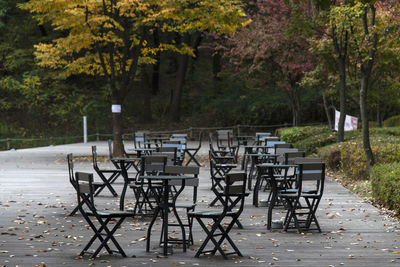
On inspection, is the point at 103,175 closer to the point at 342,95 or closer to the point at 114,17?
the point at 342,95

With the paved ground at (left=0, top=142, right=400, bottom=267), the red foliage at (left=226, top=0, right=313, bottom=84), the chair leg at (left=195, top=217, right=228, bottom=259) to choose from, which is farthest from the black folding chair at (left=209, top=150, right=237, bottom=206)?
the red foliage at (left=226, top=0, right=313, bottom=84)

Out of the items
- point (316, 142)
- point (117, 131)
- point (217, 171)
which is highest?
point (117, 131)

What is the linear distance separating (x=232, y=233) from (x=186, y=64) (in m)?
32.5

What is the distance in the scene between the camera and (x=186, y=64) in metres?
42.8

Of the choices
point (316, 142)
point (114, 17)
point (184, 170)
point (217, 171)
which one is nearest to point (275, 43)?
point (114, 17)

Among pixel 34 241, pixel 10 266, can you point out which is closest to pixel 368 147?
pixel 34 241

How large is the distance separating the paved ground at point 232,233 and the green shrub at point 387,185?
0.30 m

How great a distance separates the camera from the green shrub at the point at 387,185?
12258 millimetres

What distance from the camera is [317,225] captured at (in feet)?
35.6

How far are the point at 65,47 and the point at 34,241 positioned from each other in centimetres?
1592

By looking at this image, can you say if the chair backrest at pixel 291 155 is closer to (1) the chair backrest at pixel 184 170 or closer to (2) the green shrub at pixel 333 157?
(1) the chair backrest at pixel 184 170

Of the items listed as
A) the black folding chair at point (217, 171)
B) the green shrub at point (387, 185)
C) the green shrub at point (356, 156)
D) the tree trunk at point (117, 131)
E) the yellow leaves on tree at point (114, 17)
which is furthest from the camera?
the tree trunk at point (117, 131)

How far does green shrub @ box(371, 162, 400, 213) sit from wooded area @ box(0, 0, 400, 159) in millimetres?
2657

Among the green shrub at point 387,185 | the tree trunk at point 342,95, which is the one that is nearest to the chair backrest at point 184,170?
the green shrub at point 387,185
